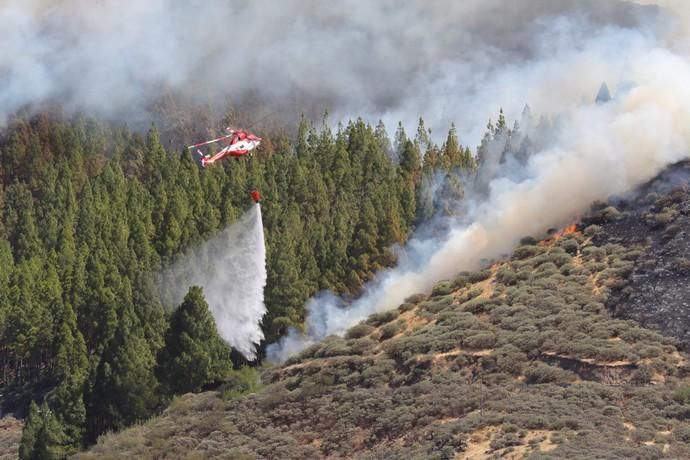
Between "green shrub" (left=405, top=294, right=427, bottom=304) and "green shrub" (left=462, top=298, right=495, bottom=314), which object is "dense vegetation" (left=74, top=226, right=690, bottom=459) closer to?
"green shrub" (left=462, top=298, right=495, bottom=314)

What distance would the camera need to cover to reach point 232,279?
9581 centimetres

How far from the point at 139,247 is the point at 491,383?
45166mm

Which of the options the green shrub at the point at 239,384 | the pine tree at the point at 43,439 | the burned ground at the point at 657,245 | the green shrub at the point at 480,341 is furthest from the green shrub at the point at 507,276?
the pine tree at the point at 43,439

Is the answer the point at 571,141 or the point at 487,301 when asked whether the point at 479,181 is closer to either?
the point at 571,141

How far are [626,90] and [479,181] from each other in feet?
50.5

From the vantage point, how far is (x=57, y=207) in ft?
419

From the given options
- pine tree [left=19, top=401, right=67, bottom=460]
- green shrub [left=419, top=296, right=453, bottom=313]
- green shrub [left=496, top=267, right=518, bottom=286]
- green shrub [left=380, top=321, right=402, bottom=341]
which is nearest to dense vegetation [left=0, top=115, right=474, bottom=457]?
pine tree [left=19, top=401, right=67, bottom=460]

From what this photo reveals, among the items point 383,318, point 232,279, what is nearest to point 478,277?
point 383,318

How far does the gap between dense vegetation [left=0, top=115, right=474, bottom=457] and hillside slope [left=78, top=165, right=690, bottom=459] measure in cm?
494

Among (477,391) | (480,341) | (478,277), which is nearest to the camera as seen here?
(477,391)

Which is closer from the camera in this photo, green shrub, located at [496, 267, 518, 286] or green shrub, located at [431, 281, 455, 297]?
green shrub, located at [496, 267, 518, 286]

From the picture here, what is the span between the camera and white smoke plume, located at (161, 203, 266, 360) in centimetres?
8888

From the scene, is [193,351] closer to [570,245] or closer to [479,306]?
[479,306]

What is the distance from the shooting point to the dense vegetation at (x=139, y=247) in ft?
267
